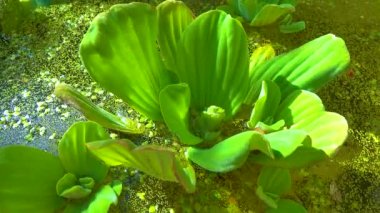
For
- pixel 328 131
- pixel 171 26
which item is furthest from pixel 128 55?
pixel 328 131

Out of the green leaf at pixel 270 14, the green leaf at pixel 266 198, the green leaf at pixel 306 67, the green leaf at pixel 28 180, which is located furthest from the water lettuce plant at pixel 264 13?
the green leaf at pixel 28 180

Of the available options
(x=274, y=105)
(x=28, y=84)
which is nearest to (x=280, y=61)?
(x=274, y=105)

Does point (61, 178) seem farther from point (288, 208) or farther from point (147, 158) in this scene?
point (288, 208)

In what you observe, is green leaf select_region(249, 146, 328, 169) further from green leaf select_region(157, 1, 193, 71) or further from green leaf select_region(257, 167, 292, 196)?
green leaf select_region(157, 1, 193, 71)

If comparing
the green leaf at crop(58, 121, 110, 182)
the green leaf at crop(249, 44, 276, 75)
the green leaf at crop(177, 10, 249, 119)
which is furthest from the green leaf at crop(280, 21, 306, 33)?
the green leaf at crop(58, 121, 110, 182)

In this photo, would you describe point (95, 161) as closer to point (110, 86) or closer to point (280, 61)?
point (110, 86)

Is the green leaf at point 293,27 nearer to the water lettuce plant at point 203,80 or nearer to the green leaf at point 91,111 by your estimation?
the water lettuce plant at point 203,80
